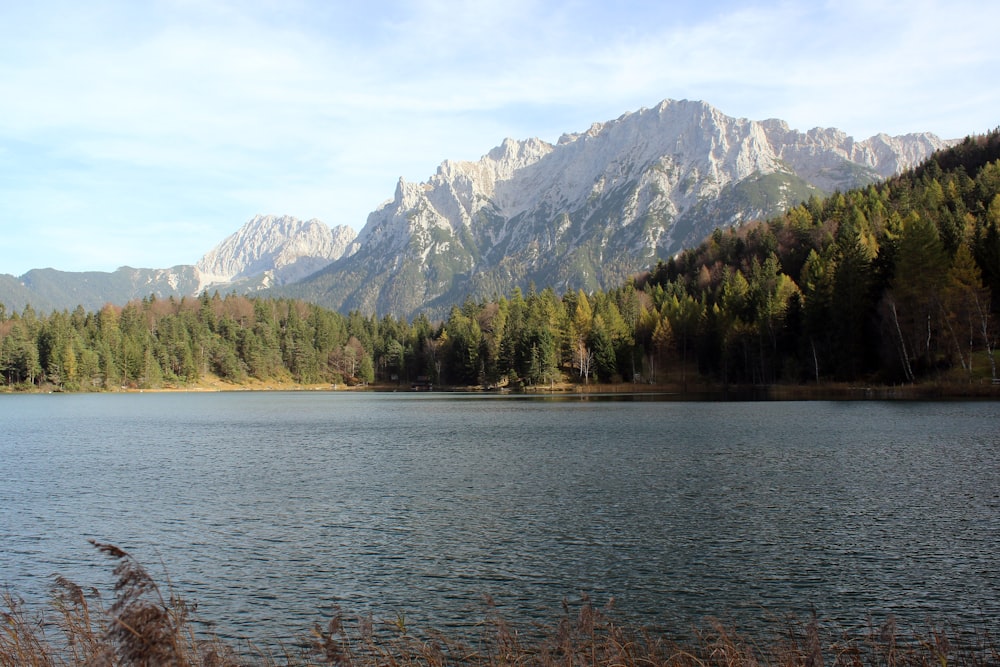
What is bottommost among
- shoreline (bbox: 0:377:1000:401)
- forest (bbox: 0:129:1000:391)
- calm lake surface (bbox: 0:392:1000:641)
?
calm lake surface (bbox: 0:392:1000:641)

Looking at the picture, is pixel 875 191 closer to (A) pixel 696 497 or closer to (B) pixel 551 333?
(B) pixel 551 333

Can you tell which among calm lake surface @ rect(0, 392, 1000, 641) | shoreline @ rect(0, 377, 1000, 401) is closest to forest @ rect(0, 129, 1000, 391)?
shoreline @ rect(0, 377, 1000, 401)

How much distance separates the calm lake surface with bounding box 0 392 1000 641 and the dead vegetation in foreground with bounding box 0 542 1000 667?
4.44ft

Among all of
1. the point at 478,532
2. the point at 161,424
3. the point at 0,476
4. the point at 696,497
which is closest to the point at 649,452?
the point at 696,497

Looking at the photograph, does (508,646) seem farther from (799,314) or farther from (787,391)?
(799,314)

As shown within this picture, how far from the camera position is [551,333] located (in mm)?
171000

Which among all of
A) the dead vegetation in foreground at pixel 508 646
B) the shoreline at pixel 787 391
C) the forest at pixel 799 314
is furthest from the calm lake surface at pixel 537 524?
the forest at pixel 799 314

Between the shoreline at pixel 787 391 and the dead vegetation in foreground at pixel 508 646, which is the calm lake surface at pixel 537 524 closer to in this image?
the dead vegetation in foreground at pixel 508 646

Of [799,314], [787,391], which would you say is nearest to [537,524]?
[787,391]

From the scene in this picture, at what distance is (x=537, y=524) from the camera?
3162 centimetres

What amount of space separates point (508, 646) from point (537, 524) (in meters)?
15.2

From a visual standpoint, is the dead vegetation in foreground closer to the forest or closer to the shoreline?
the shoreline

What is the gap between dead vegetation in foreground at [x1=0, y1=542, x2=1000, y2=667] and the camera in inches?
545

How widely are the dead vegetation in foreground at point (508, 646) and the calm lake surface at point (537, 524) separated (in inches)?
53.3
